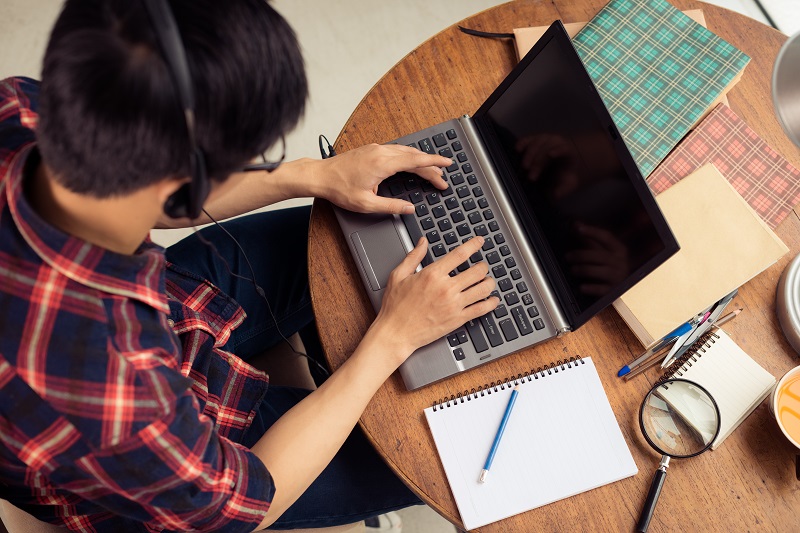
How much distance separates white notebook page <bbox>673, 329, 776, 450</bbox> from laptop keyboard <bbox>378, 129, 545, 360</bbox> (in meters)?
0.23

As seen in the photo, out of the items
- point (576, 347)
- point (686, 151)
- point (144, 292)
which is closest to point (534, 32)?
point (686, 151)

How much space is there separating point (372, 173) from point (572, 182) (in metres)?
0.29

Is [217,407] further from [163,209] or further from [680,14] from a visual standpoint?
[680,14]

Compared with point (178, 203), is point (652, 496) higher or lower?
lower

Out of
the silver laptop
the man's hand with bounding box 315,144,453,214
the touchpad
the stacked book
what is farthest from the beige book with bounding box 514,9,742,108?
the touchpad

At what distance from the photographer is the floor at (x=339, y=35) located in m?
1.92

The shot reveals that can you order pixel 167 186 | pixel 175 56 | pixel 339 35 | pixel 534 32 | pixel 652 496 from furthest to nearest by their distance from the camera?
pixel 339 35, pixel 534 32, pixel 652 496, pixel 167 186, pixel 175 56

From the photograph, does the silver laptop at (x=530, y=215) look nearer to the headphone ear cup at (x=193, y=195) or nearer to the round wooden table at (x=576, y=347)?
the round wooden table at (x=576, y=347)

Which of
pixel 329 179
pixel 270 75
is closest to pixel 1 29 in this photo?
pixel 329 179

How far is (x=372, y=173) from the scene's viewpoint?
95 centimetres

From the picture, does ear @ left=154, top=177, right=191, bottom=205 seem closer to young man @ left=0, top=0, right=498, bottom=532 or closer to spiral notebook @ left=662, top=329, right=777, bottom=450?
young man @ left=0, top=0, right=498, bottom=532

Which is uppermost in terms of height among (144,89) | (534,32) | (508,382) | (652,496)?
(144,89)

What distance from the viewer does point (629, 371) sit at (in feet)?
2.91

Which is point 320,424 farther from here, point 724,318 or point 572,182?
point 724,318
